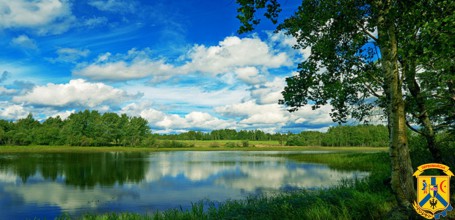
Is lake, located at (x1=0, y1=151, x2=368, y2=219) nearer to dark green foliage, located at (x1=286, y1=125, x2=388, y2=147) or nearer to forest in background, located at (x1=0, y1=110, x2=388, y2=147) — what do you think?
forest in background, located at (x1=0, y1=110, x2=388, y2=147)

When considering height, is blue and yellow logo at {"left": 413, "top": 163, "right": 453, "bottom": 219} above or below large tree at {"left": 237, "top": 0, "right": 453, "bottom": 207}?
below

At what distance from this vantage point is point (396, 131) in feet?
30.8

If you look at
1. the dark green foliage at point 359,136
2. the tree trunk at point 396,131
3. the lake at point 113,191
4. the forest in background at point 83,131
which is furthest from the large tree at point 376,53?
the dark green foliage at point 359,136

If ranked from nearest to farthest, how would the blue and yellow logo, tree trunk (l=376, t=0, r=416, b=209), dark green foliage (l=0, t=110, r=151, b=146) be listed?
1. the blue and yellow logo
2. tree trunk (l=376, t=0, r=416, b=209)
3. dark green foliage (l=0, t=110, r=151, b=146)

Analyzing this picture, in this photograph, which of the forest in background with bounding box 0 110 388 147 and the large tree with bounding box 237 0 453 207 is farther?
the forest in background with bounding box 0 110 388 147

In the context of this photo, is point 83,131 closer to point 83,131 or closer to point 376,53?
point 83,131

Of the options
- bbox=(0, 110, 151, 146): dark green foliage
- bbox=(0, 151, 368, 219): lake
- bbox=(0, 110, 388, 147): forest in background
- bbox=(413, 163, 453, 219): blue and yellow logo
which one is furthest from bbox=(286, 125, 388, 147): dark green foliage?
bbox=(413, 163, 453, 219): blue and yellow logo

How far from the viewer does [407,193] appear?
930 centimetres

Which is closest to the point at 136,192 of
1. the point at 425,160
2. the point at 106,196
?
the point at 106,196

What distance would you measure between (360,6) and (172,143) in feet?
553

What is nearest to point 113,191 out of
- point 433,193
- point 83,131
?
point 433,193

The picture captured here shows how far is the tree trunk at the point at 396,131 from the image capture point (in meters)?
9.30

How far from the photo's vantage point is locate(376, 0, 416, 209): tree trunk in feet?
30.5

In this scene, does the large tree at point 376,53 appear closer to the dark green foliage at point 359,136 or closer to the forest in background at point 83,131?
the forest in background at point 83,131
